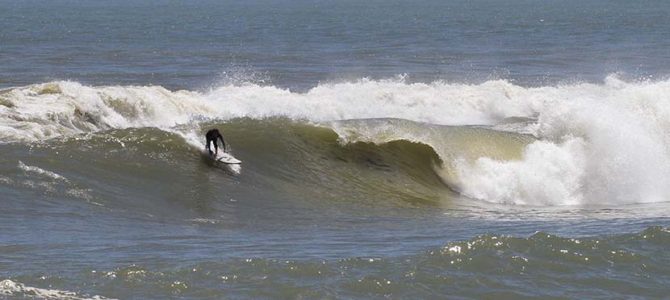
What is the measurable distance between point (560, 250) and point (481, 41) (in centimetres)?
5168

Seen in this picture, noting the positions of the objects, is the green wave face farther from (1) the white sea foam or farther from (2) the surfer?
(1) the white sea foam

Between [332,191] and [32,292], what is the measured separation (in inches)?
316

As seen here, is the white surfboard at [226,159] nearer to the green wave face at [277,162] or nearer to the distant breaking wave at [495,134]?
the green wave face at [277,162]

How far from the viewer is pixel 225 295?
1059cm

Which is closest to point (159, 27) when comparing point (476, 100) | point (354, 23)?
point (354, 23)

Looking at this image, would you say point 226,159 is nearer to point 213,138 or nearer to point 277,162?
point 213,138

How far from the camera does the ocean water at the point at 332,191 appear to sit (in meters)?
11.3

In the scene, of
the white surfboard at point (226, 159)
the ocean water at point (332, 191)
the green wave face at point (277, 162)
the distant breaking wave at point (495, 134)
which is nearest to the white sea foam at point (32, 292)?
the ocean water at point (332, 191)

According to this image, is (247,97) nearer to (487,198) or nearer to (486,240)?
(487,198)

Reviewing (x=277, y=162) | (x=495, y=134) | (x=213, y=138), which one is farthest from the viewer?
(x=495, y=134)

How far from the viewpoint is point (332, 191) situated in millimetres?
17938

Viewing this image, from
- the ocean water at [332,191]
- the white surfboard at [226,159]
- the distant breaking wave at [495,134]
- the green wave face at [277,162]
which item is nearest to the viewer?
the ocean water at [332,191]

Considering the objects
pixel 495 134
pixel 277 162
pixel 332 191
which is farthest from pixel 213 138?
pixel 495 134

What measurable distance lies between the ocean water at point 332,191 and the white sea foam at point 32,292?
0.03 m
